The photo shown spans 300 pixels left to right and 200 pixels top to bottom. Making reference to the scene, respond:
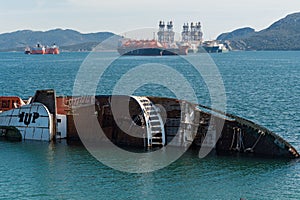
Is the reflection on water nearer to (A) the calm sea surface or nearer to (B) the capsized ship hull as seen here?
(A) the calm sea surface

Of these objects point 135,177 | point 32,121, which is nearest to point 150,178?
point 135,177

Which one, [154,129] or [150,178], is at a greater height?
[154,129]

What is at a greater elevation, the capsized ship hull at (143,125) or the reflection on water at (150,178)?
the capsized ship hull at (143,125)

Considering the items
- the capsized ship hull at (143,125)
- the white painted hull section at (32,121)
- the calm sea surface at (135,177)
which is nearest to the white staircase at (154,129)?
the capsized ship hull at (143,125)

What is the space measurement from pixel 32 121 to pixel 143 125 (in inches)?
445

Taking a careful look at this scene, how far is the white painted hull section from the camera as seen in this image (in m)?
49.4

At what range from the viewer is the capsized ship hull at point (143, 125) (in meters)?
43.5

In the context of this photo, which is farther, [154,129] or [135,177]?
[154,129]

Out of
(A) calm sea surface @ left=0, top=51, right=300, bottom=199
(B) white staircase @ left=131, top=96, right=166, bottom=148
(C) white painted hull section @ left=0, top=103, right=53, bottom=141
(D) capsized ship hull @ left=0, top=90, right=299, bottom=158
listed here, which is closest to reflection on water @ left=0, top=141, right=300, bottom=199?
(A) calm sea surface @ left=0, top=51, right=300, bottom=199

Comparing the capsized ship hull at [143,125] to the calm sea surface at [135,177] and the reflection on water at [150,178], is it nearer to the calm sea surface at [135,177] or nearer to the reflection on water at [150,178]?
the calm sea surface at [135,177]

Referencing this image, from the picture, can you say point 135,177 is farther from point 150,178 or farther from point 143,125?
point 143,125

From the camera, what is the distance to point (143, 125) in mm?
46156

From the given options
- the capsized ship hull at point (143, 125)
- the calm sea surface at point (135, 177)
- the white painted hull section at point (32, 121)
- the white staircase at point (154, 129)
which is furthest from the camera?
the white painted hull section at point (32, 121)

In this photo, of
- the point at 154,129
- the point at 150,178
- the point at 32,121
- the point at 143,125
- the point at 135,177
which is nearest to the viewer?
the point at 150,178
